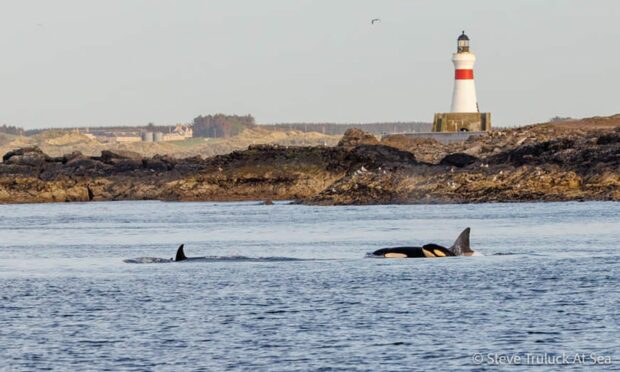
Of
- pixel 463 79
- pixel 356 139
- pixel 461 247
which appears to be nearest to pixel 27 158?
pixel 356 139

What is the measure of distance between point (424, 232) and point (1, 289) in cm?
2407

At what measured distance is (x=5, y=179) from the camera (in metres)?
112

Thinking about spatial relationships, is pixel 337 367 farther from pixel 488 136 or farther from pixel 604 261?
pixel 488 136

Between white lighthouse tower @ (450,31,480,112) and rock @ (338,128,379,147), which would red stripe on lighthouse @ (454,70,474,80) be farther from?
rock @ (338,128,379,147)

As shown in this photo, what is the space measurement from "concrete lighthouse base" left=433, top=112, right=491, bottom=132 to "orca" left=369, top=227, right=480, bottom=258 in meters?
84.8

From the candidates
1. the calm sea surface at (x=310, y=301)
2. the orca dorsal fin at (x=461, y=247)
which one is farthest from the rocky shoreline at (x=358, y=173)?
the orca dorsal fin at (x=461, y=247)

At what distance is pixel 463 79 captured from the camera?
4902 inches

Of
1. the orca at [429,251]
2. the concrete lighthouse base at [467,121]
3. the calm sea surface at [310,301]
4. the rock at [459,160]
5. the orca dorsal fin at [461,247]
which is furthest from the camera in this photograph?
the concrete lighthouse base at [467,121]

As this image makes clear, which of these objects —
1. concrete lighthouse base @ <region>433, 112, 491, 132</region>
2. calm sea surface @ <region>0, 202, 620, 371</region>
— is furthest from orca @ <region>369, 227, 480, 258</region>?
concrete lighthouse base @ <region>433, 112, 491, 132</region>

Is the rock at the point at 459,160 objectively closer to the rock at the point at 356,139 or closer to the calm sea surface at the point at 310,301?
the rock at the point at 356,139

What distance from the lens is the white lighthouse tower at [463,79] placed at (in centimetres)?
12381

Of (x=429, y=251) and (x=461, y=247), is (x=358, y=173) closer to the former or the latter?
(x=461, y=247)

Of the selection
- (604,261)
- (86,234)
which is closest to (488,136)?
(86,234)

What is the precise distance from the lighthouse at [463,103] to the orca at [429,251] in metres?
82.5
